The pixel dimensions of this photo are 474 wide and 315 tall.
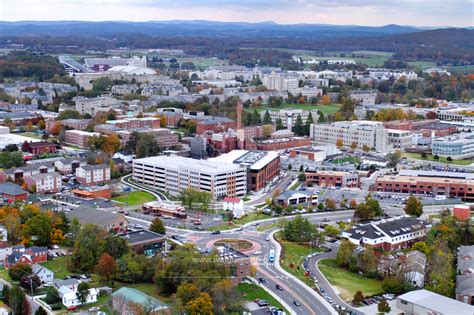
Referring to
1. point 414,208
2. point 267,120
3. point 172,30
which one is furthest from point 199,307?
point 172,30

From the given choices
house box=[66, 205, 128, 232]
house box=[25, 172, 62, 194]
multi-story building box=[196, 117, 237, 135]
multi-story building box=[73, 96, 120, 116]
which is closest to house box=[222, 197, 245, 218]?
house box=[66, 205, 128, 232]

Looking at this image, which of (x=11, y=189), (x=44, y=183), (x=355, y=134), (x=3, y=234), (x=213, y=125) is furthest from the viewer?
(x=213, y=125)

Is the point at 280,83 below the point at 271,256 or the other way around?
the other way around

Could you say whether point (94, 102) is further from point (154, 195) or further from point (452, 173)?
point (452, 173)

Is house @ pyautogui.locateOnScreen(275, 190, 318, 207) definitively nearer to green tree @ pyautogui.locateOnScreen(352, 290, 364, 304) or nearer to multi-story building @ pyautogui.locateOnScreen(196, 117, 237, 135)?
green tree @ pyautogui.locateOnScreen(352, 290, 364, 304)

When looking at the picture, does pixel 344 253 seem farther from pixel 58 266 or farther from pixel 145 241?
pixel 58 266

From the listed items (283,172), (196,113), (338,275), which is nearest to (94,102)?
(196,113)
